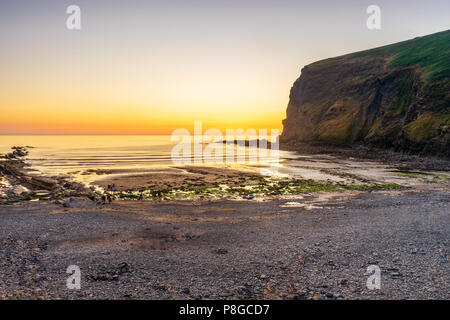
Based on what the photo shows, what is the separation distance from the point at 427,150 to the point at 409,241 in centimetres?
5185

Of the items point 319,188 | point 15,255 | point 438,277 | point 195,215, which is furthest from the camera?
point 319,188

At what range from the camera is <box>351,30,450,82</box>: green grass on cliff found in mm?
68562

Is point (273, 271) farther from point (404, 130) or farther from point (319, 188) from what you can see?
point (404, 130)

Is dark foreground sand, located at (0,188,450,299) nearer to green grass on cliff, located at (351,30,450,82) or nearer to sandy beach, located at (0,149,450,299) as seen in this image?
sandy beach, located at (0,149,450,299)

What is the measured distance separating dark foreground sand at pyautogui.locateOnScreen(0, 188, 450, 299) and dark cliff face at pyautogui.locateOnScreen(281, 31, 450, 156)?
4666 centimetres

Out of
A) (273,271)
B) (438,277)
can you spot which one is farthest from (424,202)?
(273,271)

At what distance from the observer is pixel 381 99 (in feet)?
276

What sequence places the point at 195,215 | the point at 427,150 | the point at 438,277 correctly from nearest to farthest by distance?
the point at 438,277
the point at 195,215
the point at 427,150

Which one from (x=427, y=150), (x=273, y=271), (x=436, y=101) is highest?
(x=436, y=101)

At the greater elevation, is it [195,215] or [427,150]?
[427,150]

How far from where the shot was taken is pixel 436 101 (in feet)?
203

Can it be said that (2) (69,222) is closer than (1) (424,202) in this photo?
Yes

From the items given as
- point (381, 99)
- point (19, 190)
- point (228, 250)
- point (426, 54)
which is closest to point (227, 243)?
point (228, 250)

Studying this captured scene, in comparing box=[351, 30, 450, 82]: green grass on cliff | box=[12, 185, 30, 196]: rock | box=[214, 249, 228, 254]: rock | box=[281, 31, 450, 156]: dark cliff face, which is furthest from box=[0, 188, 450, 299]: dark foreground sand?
box=[351, 30, 450, 82]: green grass on cliff
